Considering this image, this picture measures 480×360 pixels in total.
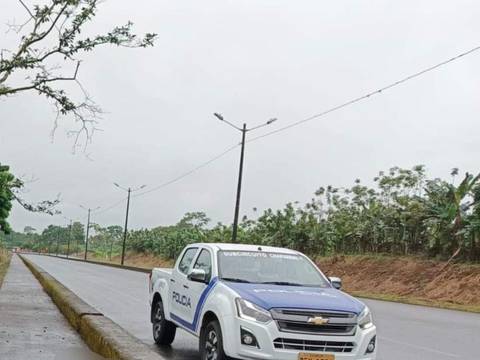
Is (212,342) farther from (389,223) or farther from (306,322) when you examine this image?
(389,223)

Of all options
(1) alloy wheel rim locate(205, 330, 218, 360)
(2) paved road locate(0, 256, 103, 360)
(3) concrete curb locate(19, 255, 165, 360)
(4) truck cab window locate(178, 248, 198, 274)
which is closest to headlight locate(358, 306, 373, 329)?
(1) alloy wheel rim locate(205, 330, 218, 360)

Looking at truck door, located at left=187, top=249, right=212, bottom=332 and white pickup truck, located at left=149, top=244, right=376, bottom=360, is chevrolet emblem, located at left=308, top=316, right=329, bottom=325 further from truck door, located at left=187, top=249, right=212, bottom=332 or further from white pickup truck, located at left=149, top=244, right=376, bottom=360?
truck door, located at left=187, top=249, right=212, bottom=332

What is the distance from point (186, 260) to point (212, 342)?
2.20 meters

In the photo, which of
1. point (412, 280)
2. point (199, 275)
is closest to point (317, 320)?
point (199, 275)

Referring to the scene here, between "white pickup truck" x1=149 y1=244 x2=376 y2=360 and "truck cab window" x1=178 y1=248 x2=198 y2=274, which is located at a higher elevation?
"truck cab window" x1=178 y1=248 x2=198 y2=274

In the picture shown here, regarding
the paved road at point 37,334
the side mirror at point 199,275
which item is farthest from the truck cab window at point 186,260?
the paved road at point 37,334

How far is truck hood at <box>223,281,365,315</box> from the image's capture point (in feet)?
22.1

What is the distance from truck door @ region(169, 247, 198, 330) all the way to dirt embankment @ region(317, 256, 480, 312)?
50.3 feet

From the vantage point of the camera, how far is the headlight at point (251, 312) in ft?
21.8

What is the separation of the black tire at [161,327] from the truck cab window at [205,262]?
133cm

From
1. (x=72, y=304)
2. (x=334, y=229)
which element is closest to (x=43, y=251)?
(x=334, y=229)

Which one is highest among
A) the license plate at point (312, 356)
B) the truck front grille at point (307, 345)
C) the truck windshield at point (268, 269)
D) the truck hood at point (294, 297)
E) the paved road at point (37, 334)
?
the truck windshield at point (268, 269)

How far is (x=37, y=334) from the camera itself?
31.6 ft

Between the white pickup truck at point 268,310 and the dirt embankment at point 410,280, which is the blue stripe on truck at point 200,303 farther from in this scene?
the dirt embankment at point 410,280
